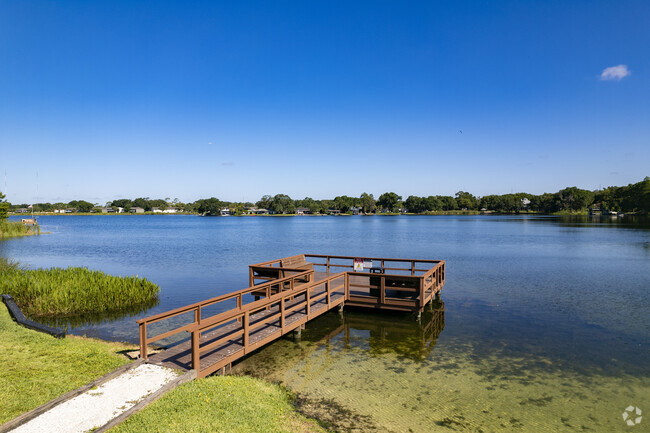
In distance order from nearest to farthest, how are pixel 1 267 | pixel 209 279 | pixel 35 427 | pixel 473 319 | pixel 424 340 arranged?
pixel 35 427 < pixel 424 340 < pixel 473 319 < pixel 1 267 < pixel 209 279

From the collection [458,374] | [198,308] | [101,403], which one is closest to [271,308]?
[198,308]

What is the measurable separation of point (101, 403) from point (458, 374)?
879 centimetres

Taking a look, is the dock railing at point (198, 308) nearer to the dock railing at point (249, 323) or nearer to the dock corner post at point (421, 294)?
the dock railing at point (249, 323)

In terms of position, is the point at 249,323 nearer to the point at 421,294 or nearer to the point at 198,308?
the point at 198,308

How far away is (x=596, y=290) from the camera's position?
883 inches

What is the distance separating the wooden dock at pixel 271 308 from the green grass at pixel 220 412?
0.92 meters

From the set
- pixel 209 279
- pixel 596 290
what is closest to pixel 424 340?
pixel 596 290

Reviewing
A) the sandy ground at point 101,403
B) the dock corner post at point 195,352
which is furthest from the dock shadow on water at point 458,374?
the sandy ground at point 101,403


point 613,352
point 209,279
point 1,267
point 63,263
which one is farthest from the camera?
point 63,263

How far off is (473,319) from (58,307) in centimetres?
1850

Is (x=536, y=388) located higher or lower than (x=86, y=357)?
lower

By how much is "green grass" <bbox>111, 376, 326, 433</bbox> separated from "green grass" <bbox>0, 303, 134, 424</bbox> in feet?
8.23

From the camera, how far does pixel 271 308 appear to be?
47.9 feet

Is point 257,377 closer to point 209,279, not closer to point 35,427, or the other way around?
point 35,427
